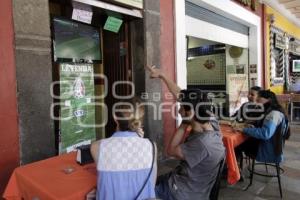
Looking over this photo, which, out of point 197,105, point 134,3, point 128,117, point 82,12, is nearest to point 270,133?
point 197,105

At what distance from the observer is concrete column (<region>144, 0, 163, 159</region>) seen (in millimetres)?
3312

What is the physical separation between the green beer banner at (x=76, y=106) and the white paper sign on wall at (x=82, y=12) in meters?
0.50

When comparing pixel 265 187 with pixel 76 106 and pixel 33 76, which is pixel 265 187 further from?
pixel 33 76

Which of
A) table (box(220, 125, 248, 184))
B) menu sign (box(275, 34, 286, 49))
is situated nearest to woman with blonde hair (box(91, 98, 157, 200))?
table (box(220, 125, 248, 184))

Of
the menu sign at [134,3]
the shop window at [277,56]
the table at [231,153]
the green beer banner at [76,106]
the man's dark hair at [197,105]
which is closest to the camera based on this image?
the man's dark hair at [197,105]

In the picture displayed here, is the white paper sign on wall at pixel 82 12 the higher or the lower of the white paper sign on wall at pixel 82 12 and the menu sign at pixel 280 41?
the lower

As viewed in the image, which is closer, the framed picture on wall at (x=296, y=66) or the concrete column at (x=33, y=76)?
the concrete column at (x=33, y=76)

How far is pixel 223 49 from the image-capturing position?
6.62 meters

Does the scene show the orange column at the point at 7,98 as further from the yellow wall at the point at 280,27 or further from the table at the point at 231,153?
the yellow wall at the point at 280,27

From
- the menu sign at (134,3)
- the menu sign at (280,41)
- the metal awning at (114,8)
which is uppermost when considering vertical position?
the menu sign at (280,41)

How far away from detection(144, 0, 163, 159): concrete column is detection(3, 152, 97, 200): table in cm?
166

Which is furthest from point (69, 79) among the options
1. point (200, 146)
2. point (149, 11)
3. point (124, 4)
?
point (200, 146)

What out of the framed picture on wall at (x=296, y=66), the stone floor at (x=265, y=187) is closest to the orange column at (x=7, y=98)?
the stone floor at (x=265, y=187)

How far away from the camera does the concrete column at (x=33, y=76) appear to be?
85.7 inches
